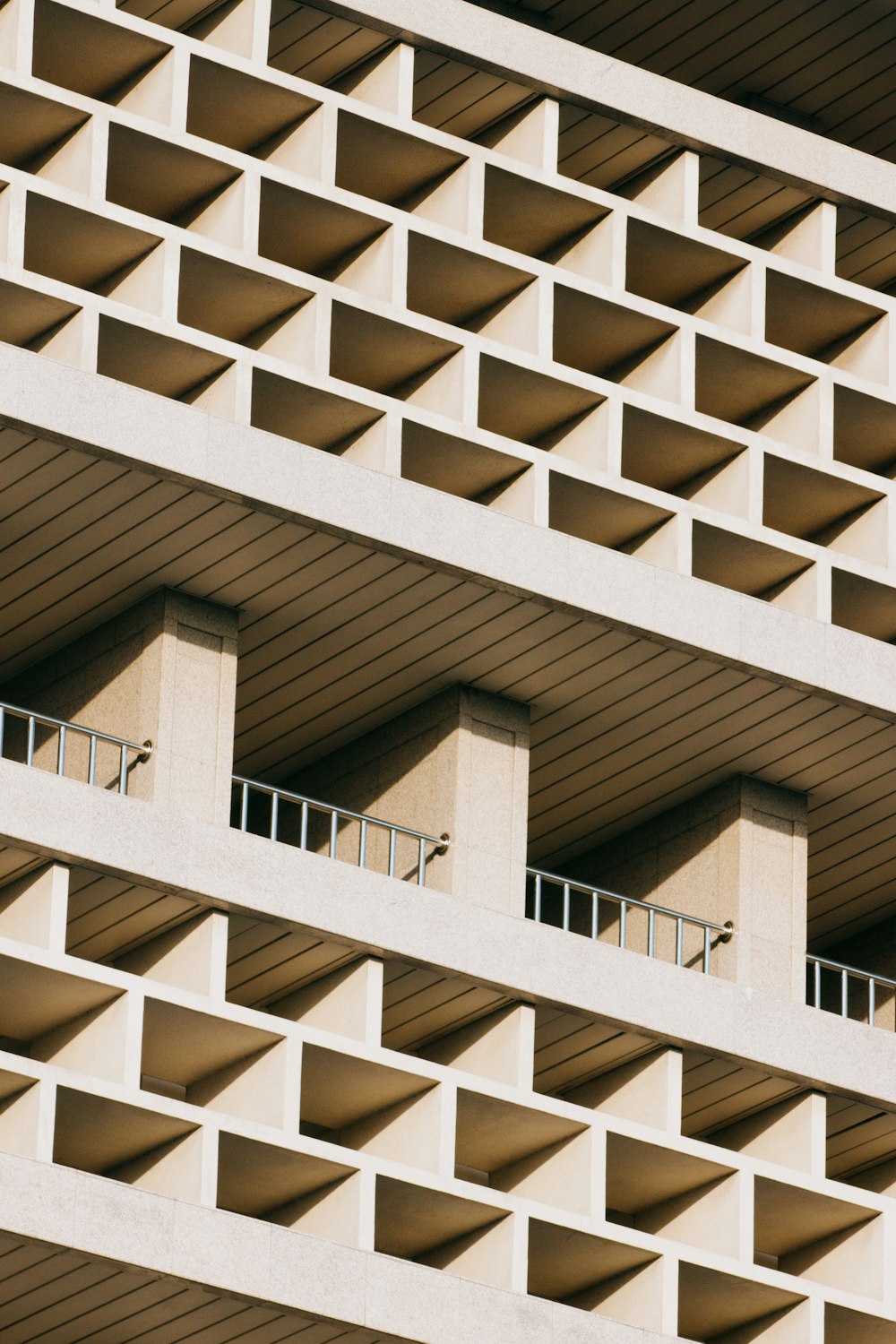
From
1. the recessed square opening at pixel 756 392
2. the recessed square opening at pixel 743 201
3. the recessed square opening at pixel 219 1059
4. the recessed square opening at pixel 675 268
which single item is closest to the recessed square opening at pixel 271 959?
the recessed square opening at pixel 219 1059

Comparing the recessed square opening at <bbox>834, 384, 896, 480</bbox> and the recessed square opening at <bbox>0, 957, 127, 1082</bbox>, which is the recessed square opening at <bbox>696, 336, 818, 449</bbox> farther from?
the recessed square opening at <bbox>0, 957, 127, 1082</bbox>

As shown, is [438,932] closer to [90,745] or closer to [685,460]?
[90,745]

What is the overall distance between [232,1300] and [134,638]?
25.9ft

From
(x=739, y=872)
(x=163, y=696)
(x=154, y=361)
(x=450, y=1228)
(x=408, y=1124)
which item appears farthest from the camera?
(x=739, y=872)

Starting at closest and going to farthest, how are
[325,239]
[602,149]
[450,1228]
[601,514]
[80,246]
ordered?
1. [450,1228]
2. [80,246]
3. [325,239]
4. [601,514]
5. [602,149]

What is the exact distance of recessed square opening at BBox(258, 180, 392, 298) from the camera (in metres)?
41.5

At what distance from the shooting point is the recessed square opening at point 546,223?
142 feet

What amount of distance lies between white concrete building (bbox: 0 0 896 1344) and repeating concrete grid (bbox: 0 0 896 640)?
0.07 metres

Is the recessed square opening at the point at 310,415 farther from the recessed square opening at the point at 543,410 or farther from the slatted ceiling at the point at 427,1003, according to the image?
the slatted ceiling at the point at 427,1003

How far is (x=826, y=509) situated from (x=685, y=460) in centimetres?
207

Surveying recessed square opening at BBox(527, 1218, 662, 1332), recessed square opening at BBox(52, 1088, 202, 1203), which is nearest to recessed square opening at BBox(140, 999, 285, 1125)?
recessed square opening at BBox(52, 1088, 202, 1203)

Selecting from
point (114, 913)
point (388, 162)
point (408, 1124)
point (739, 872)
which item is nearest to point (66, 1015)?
point (114, 913)

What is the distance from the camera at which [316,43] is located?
42.9 meters

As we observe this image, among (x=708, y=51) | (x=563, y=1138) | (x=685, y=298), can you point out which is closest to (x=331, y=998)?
(x=563, y=1138)
